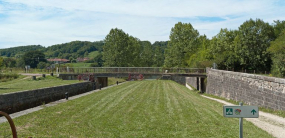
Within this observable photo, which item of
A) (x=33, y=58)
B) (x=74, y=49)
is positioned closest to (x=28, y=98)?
(x=33, y=58)

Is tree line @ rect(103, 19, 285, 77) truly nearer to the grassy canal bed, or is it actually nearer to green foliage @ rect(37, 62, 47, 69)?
the grassy canal bed

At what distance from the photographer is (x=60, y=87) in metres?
23.2

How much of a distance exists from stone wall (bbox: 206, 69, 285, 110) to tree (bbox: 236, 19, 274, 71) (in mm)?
23262

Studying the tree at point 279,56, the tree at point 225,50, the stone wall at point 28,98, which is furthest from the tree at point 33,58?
the stone wall at point 28,98

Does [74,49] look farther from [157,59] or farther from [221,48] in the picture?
[221,48]

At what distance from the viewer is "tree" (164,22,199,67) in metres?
65.6

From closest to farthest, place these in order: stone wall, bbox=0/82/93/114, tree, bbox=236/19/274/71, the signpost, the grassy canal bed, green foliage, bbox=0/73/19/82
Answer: the signpost < the grassy canal bed < stone wall, bbox=0/82/93/114 < green foliage, bbox=0/73/19/82 < tree, bbox=236/19/274/71

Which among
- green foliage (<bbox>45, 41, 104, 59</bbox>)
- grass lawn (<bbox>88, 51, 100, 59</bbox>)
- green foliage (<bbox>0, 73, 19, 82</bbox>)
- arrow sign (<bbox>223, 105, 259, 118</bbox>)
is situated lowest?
green foliage (<bbox>0, 73, 19, 82</bbox>)

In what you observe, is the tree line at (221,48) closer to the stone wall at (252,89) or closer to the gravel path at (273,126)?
the stone wall at (252,89)

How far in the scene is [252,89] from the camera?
21.5 metres

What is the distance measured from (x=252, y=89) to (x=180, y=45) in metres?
44.8

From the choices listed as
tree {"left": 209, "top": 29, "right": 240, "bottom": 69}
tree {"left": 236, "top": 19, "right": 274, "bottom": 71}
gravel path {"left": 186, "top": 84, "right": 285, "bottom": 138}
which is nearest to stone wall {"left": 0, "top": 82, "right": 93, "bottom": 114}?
gravel path {"left": 186, "top": 84, "right": 285, "bottom": 138}

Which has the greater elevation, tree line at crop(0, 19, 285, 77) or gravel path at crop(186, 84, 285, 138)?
tree line at crop(0, 19, 285, 77)

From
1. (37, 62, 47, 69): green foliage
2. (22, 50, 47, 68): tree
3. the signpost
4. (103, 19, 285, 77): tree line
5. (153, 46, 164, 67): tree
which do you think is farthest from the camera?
(22, 50, 47, 68): tree
